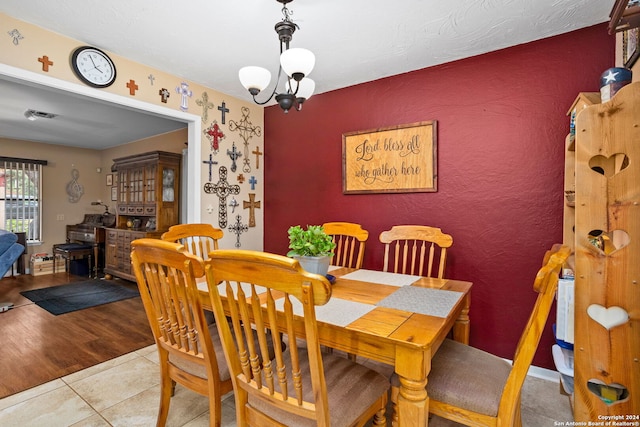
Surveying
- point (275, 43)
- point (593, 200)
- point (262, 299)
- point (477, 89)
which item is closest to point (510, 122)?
point (477, 89)

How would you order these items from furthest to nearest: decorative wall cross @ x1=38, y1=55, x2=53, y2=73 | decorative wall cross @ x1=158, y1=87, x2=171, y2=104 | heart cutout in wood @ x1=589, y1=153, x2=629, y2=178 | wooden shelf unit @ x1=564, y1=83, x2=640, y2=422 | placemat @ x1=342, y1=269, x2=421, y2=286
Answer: decorative wall cross @ x1=158, y1=87, x2=171, y2=104 → decorative wall cross @ x1=38, y1=55, x2=53, y2=73 → placemat @ x1=342, y1=269, x2=421, y2=286 → heart cutout in wood @ x1=589, y1=153, x2=629, y2=178 → wooden shelf unit @ x1=564, y1=83, x2=640, y2=422

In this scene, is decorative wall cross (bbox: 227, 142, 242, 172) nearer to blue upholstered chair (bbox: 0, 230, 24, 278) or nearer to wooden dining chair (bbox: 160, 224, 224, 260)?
wooden dining chair (bbox: 160, 224, 224, 260)

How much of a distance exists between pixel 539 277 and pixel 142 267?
152cm

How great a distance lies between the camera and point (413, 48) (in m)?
2.27

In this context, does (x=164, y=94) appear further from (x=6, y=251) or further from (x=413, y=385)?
(x=413, y=385)

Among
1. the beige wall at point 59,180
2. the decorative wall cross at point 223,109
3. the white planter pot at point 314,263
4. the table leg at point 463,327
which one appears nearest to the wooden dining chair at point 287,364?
the white planter pot at point 314,263

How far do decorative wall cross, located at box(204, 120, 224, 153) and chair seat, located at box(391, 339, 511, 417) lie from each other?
8.70ft

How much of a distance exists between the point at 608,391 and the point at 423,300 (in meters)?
0.73

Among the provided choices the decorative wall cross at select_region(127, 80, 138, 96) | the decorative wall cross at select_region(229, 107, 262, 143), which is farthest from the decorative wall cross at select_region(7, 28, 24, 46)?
the decorative wall cross at select_region(229, 107, 262, 143)

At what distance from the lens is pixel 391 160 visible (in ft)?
8.89

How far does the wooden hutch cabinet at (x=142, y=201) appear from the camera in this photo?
4.36 meters

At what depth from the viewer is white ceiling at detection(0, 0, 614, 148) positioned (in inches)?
71.3

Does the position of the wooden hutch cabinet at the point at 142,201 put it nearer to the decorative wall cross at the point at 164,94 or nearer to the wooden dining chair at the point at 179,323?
the decorative wall cross at the point at 164,94

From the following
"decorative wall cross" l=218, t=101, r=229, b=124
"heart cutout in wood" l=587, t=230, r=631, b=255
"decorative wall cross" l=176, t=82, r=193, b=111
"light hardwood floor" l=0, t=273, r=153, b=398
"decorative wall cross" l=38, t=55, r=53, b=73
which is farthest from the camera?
"decorative wall cross" l=218, t=101, r=229, b=124
